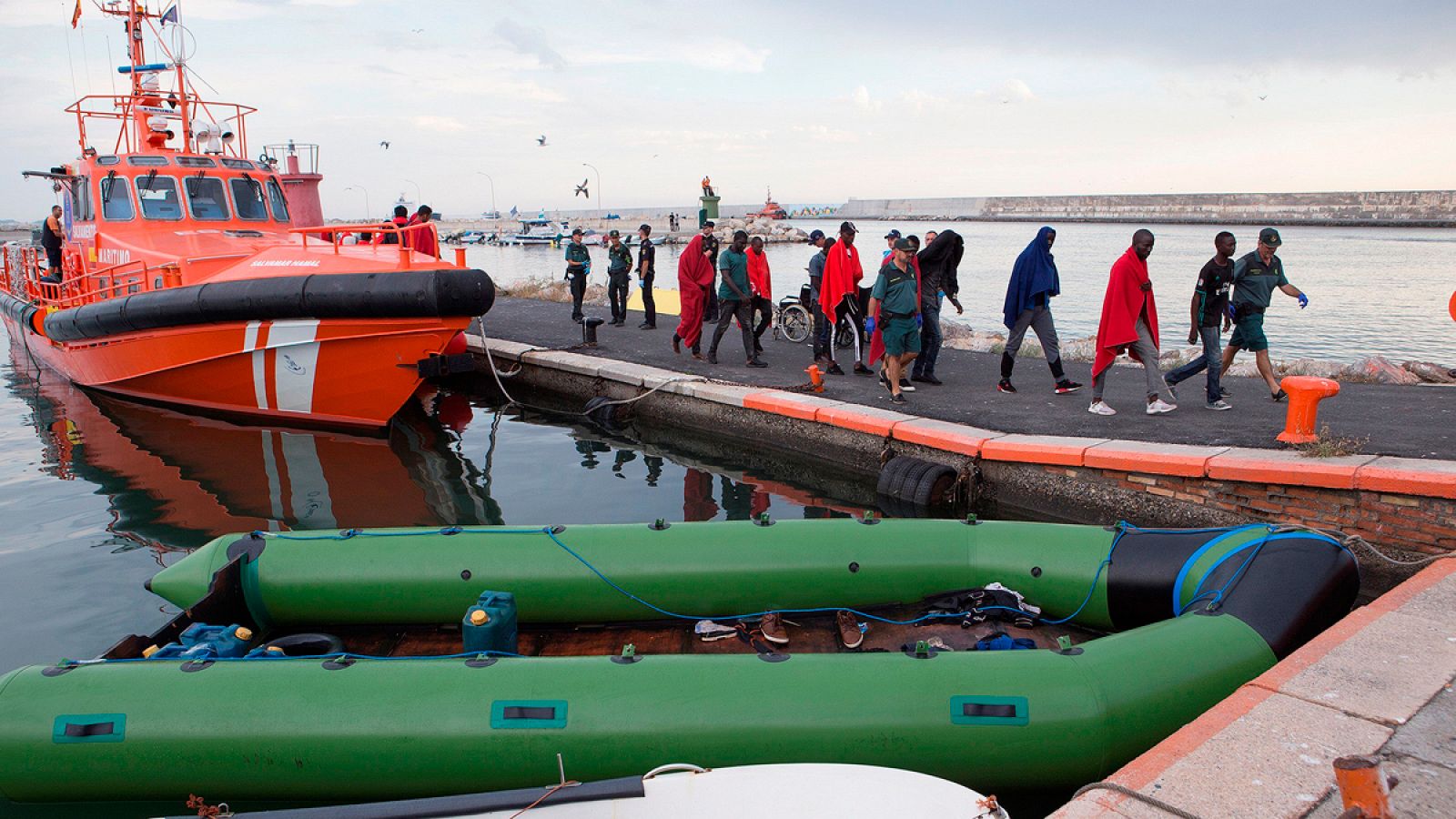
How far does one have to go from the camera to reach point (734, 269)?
10.5m

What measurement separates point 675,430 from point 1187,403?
556cm

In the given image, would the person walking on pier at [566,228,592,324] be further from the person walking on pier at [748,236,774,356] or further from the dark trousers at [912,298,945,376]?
the dark trousers at [912,298,945,376]

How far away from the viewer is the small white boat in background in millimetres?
2807

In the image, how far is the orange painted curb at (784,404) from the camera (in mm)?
9000

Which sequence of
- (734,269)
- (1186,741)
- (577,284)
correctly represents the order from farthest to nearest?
(577,284)
(734,269)
(1186,741)


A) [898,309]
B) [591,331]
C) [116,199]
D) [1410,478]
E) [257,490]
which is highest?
[116,199]

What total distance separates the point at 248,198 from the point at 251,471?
16.8ft

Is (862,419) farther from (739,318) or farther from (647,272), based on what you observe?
(647,272)

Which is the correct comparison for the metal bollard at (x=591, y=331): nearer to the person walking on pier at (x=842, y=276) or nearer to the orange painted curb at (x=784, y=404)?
the person walking on pier at (x=842, y=276)

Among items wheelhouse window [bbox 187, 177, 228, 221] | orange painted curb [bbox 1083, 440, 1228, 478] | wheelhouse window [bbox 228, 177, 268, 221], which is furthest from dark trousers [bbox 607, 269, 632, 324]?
orange painted curb [bbox 1083, 440, 1228, 478]

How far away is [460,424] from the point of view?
1199 cm

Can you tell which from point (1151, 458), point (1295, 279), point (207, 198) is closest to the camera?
point (1151, 458)

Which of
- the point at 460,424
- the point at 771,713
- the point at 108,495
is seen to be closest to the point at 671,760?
the point at 771,713

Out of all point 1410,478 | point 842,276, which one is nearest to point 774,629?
point 1410,478
